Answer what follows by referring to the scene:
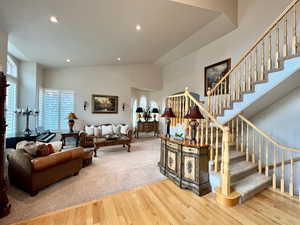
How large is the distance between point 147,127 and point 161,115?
463 cm

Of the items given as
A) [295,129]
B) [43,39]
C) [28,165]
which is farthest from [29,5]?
[295,129]

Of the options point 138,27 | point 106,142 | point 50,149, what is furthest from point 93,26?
point 106,142

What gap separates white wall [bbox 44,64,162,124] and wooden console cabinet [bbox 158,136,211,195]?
4.94 metres

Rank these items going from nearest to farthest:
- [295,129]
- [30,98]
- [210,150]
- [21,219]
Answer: [21,219] < [210,150] < [295,129] < [30,98]

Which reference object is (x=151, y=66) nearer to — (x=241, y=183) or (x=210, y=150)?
(x=210, y=150)

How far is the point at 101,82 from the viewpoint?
23.7ft

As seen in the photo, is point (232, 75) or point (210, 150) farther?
point (232, 75)

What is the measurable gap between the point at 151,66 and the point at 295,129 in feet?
22.4

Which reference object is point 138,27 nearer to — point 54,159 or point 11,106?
point 54,159

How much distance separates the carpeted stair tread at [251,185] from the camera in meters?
2.58

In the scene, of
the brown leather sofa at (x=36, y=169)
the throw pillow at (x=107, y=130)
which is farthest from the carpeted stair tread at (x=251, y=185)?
the throw pillow at (x=107, y=130)

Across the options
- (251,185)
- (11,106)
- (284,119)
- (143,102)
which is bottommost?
(251,185)

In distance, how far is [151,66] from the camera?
8.51 m

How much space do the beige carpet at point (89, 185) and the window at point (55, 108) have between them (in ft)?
11.3
